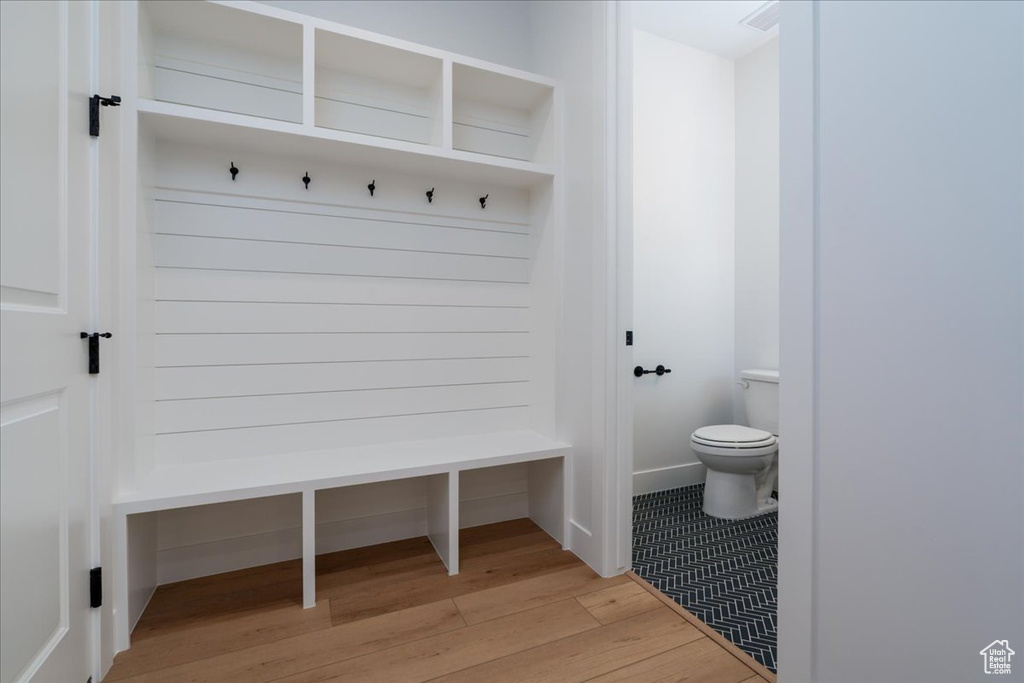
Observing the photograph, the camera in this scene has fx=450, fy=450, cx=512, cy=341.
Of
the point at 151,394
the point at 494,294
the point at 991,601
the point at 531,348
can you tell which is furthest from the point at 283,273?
the point at 991,601

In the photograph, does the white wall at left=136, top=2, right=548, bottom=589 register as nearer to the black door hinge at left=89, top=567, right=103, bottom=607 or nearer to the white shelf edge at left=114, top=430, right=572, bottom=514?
the white shelf edge at left=114, top=430, right=572, bottom=514

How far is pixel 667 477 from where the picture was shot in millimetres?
2811

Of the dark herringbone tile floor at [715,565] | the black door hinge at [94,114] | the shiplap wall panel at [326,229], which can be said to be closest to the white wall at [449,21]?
the shiplap wall panel at [326,229]

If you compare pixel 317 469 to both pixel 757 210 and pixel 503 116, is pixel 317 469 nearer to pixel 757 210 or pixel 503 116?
pixel 503 116

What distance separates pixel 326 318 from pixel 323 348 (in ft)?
0.44

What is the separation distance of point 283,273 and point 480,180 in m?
1.01

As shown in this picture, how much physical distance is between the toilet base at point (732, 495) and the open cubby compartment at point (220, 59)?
271 cm

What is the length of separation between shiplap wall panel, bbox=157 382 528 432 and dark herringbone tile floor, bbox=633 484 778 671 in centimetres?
94

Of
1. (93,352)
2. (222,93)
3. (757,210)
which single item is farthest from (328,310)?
(757,210)

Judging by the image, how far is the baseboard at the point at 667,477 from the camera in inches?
107

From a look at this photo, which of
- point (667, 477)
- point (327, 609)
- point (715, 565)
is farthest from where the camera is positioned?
point (667, 477)

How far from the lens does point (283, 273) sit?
193 cm

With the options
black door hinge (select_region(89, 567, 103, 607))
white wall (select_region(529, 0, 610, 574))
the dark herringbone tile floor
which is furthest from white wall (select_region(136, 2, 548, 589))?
the dark herringbone tile floor

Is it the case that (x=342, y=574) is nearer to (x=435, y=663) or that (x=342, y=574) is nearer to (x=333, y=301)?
(x=435, y=663)
